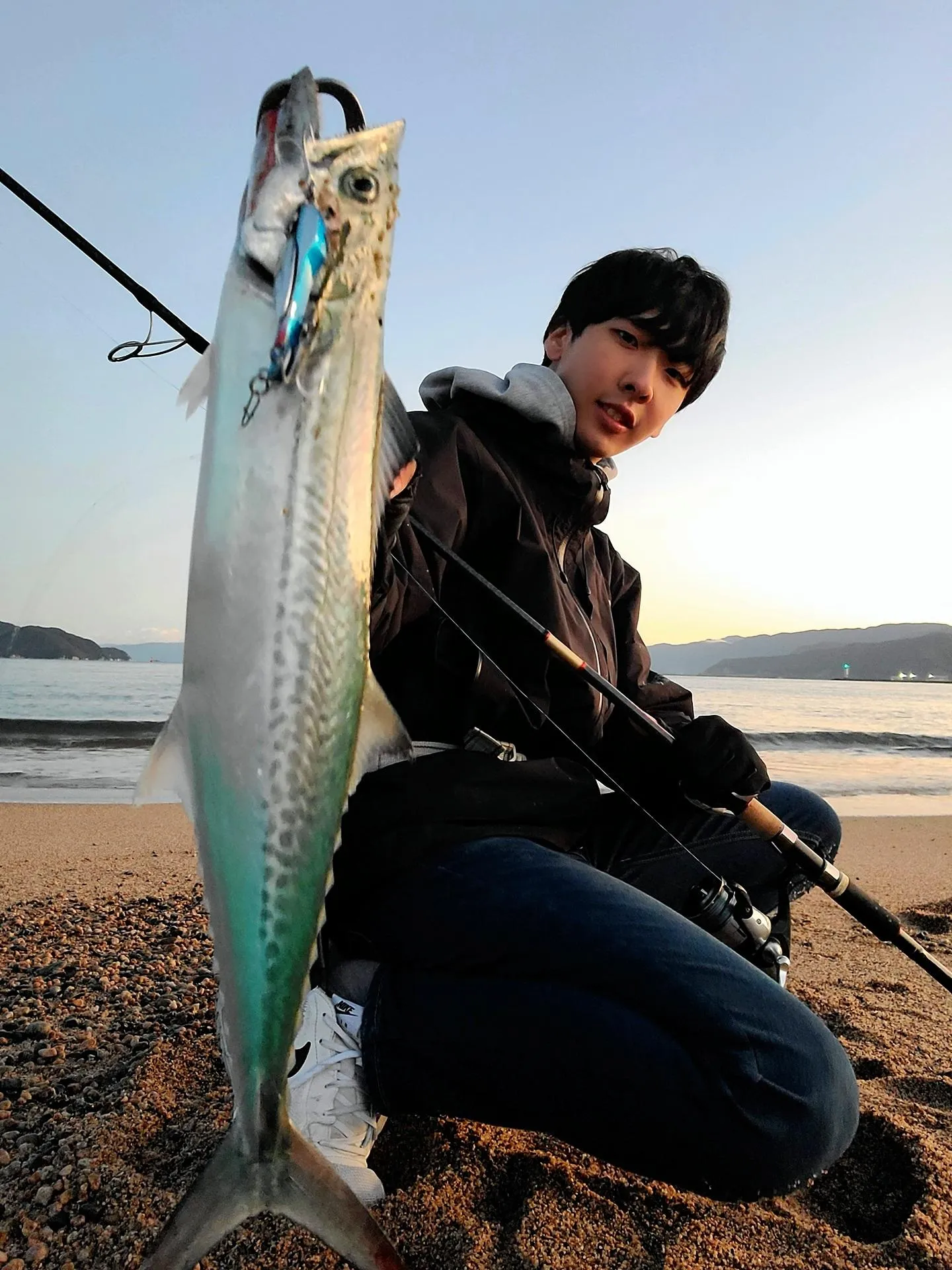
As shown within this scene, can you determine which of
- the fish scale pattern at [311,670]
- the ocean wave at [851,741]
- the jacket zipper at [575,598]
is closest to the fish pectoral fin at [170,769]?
the fish scale pattern at [311,670]

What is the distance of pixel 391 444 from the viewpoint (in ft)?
5.48

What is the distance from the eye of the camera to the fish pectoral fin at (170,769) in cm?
150

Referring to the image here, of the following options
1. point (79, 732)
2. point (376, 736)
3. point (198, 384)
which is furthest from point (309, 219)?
point (79, 732)

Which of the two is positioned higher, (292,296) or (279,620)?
(292,296)

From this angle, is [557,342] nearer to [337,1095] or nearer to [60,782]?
[337,1095]

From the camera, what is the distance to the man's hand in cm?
176

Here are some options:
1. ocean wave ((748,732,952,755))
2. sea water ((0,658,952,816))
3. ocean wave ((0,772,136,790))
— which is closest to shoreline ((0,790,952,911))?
ocean wave ((0,772,136,790))

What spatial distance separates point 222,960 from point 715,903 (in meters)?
1.78

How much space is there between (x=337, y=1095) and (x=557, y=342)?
2.58 metres

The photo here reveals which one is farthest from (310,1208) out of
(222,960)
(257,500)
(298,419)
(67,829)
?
(67,829)

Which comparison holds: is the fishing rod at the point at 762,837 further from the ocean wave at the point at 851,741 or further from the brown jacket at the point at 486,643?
the ocean wave at the point at 851,741

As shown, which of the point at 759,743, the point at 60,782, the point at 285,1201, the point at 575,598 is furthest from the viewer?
the point at 759,743

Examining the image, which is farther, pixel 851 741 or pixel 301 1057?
pixel 851 741

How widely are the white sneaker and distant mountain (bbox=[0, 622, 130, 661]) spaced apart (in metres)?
1.05
